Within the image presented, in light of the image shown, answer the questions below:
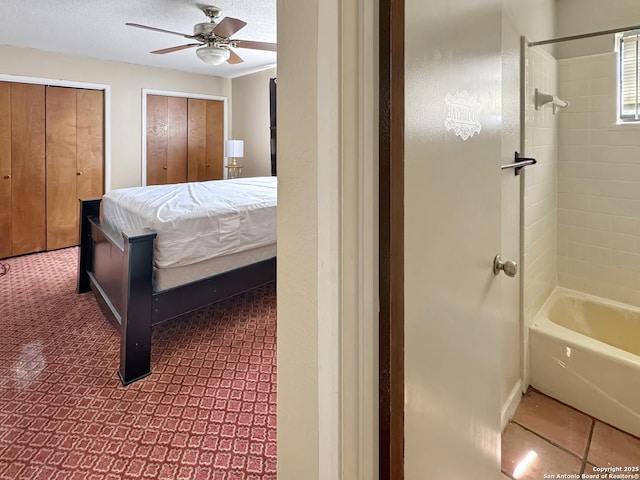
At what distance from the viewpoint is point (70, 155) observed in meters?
4.67

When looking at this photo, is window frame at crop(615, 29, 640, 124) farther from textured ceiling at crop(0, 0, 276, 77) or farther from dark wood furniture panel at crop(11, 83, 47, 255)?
dark wood furniture panel at crop(11, 83, 47, 255)

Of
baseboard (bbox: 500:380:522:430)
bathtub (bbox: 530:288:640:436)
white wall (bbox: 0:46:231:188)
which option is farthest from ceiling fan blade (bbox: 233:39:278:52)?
baseboard (bbox: 500:380:522:430)

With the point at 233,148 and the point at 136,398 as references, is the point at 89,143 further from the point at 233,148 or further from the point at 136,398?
the point at 136,398

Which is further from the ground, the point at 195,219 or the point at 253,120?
the point at 253,120

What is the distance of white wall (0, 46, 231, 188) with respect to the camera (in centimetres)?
440

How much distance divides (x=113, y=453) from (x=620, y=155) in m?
3.11

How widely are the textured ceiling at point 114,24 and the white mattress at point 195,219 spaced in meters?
1.47

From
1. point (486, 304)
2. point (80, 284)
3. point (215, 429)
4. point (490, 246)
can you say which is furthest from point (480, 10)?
point (80, 284)

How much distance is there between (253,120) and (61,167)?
2564mm

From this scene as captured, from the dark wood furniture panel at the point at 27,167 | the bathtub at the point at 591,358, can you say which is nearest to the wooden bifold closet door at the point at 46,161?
the dark wood furniture panel at the point at 27,167

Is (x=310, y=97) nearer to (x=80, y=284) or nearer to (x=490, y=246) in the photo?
(x=490, y=246)

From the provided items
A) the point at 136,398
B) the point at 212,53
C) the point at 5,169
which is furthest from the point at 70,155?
the point at 136,398

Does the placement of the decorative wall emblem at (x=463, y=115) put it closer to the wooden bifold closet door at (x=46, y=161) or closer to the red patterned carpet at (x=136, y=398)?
the red patterned carpet at (x=136, y=398)

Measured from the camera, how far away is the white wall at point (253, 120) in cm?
558
